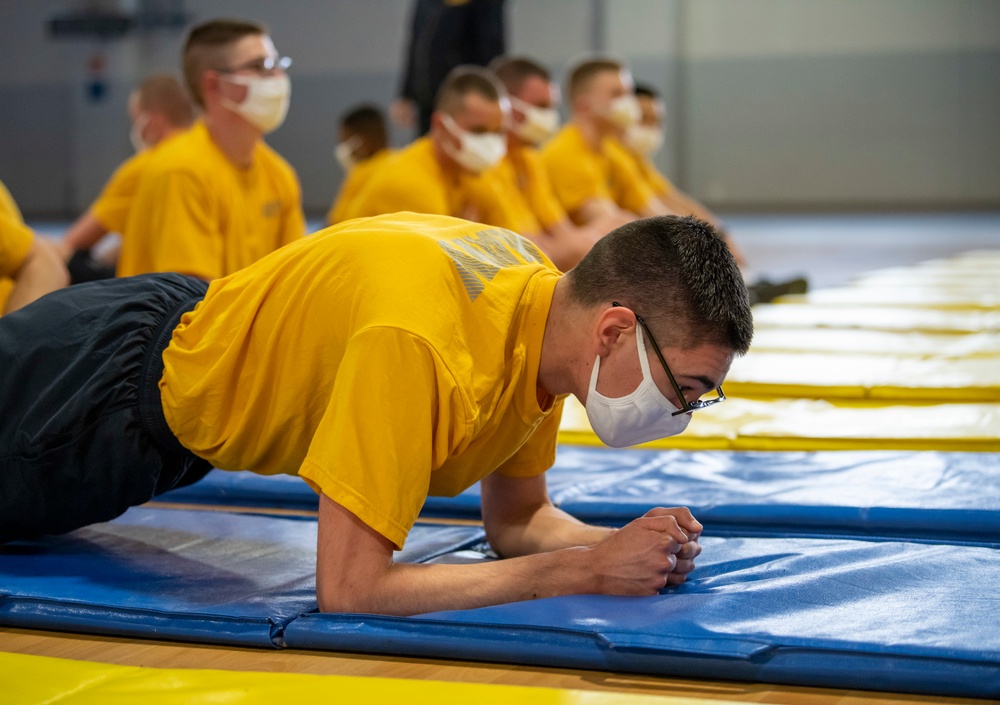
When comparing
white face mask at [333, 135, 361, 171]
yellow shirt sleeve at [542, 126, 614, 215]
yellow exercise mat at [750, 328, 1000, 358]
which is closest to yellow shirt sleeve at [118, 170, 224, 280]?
yellow exercise mat at [750, 328, 1000, 358]

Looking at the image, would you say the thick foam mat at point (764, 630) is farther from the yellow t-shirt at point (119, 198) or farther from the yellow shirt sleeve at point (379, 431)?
the yellow t-shirt at point (119, 198)

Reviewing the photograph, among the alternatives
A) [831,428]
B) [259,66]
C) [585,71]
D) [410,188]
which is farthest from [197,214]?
[585,71]

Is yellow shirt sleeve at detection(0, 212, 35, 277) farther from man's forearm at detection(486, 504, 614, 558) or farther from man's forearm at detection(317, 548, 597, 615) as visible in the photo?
man's forearm at detection(317, 548, 597, 615)

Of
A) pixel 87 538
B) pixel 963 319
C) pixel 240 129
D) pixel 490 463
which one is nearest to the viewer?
pixel 490 463

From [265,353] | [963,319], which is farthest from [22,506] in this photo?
[963,319]

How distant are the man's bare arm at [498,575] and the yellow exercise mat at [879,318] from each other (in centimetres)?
318

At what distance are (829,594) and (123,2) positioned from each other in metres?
14.8

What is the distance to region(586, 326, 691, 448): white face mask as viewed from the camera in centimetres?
197

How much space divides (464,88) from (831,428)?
301 centimetres

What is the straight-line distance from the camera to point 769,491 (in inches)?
110

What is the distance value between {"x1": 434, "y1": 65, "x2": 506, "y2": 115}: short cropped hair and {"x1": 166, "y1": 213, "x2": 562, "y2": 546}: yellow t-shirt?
3614 millimetres

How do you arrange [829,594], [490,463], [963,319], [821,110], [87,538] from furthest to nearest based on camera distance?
[821,110], [963,319], [87,538], [490,463], [829,594]

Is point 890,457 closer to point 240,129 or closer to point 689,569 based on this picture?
point 689,569

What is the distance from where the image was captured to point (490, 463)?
216cm
